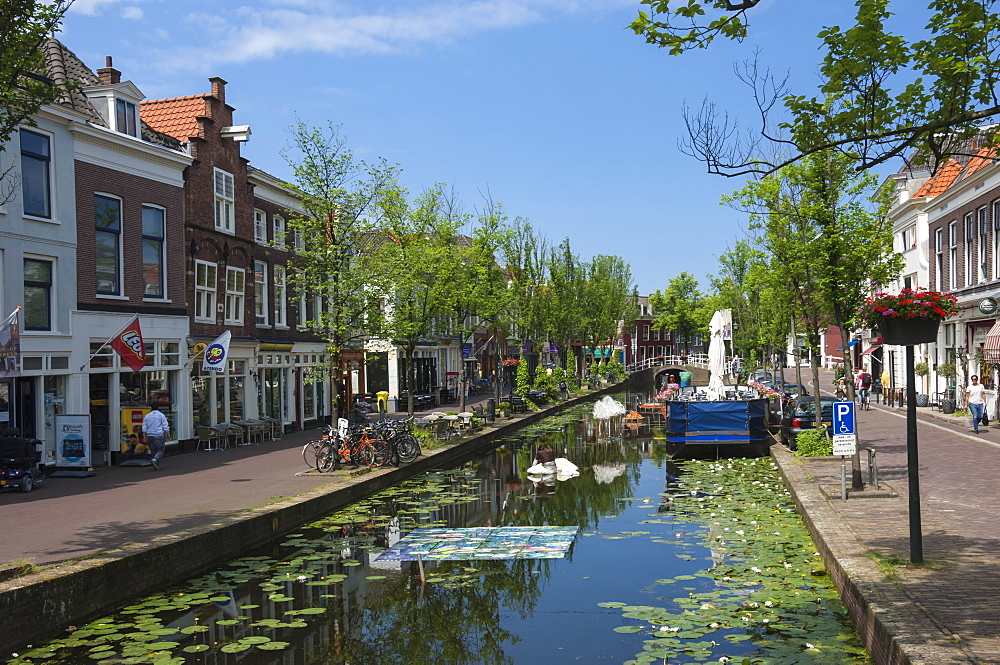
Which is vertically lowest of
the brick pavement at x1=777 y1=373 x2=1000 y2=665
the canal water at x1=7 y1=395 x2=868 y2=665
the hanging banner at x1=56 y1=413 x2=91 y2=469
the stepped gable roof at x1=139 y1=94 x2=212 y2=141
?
the canal water at x1=7 y1=395 x2=868 y2=665

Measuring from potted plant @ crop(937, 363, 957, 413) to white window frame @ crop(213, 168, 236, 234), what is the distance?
25.6 m

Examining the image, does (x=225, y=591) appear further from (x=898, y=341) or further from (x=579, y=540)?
(x=898, y=341)

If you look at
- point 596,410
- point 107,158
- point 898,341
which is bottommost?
point 596,410

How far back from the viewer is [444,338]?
52.6m

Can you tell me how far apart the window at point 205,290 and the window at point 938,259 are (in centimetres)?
2771

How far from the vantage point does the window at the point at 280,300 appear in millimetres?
32375

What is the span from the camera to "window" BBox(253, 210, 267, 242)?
31.1 metres

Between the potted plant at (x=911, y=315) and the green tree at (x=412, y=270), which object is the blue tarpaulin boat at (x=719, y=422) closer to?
the green tree at (x=412, y=270)

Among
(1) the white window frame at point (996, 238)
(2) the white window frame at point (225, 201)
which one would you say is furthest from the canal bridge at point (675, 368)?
(2) the white window frame at point (225, 201)

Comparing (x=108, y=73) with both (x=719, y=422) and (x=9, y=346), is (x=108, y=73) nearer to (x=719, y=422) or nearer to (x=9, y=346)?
(x=9, y=346)

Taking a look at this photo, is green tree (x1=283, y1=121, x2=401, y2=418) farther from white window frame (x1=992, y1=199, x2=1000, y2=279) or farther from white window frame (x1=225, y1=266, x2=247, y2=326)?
white window frame (x1=992, y1=199, x2=1000, y2=279)

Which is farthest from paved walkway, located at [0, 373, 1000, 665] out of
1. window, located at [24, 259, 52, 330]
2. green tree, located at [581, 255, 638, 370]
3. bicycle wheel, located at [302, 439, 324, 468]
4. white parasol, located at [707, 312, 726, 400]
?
green tree, located at [581, 255, 638, 370]

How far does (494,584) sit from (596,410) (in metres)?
32.5

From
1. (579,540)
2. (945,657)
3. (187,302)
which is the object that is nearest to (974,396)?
(579,540)
